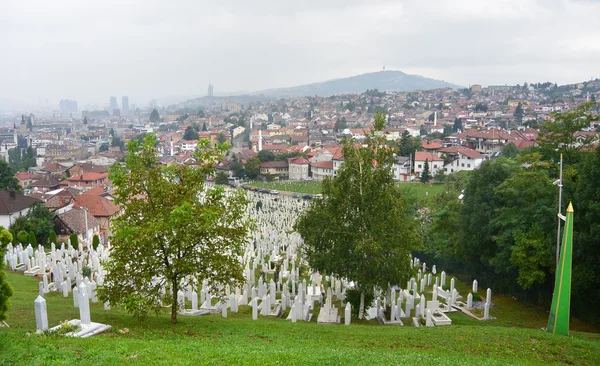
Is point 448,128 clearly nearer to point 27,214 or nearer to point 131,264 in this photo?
point 27,214

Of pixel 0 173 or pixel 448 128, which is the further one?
pixel 448 128

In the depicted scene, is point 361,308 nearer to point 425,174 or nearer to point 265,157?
point 425,174

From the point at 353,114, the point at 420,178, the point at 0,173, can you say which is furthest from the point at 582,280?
the point at 353,114

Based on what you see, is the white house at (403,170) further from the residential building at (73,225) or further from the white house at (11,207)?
the white house at (11,207)

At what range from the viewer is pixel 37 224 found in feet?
99.8

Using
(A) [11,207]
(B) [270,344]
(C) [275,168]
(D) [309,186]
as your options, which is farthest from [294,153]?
(B) [270,344]

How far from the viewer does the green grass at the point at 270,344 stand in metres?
8.54

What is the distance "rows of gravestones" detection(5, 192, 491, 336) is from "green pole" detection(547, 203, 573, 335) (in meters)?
4.47

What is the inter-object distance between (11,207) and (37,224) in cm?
454

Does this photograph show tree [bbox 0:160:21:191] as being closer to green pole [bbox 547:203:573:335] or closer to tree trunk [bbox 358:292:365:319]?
tree trunk [bbox 358:292:365:319]

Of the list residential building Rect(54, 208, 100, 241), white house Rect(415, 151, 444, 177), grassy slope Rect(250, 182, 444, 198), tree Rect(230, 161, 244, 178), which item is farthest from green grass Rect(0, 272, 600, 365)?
tree Rect(230, 161, 244, 178)

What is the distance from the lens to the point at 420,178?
70562 millimetres

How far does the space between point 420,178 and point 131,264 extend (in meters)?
63.0

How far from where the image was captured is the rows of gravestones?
16922 millimetres
